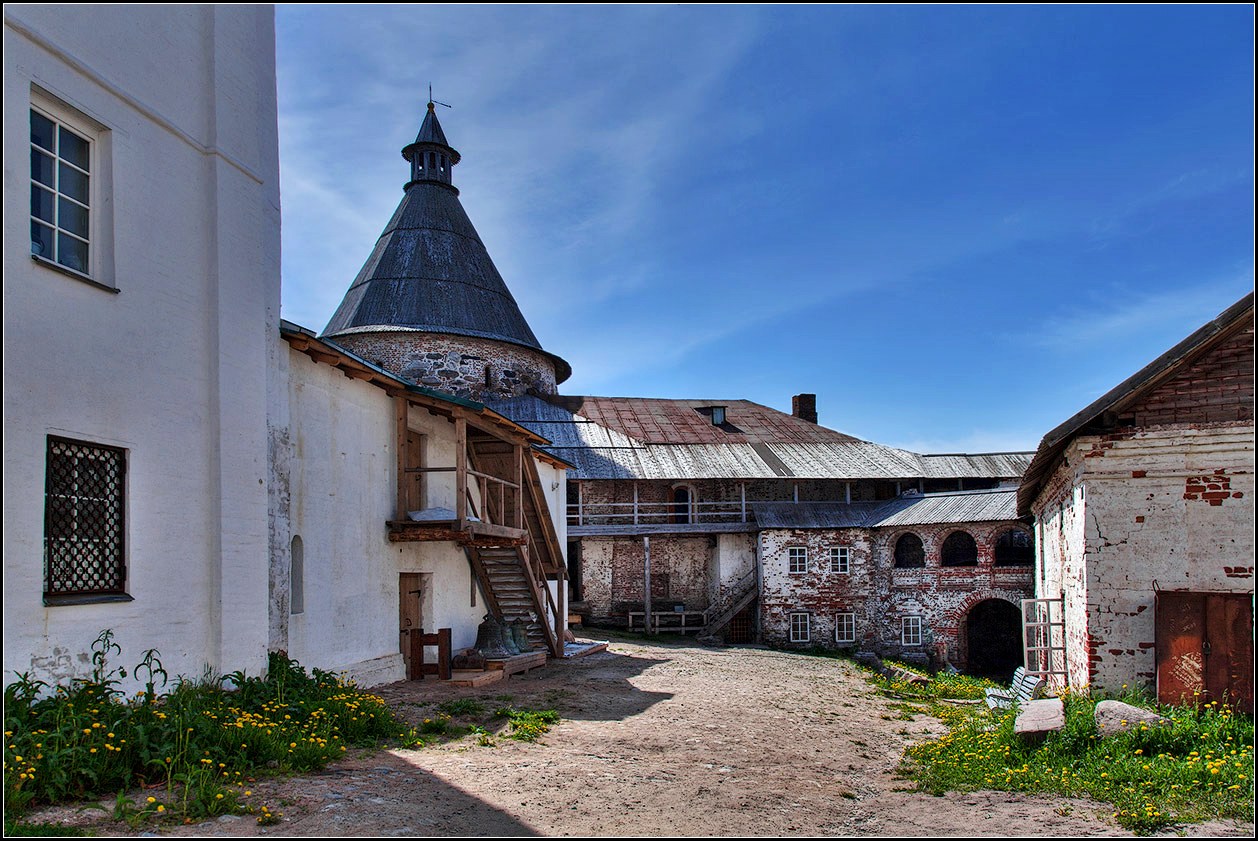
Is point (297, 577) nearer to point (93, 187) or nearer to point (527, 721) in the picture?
point (527, 721)

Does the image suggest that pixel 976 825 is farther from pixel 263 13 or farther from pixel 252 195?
pixel 263 13

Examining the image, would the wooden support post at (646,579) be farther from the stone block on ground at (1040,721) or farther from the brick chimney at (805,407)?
the stone block on ground at (1040,721)

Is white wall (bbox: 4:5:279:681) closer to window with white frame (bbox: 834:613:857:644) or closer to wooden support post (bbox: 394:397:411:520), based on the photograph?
wooden support post (bbox: 394:397:411:520)

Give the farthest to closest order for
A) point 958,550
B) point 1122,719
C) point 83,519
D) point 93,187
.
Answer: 1. point 958,550
2. point 1122,719
3. point 93,187
4. point 83,519

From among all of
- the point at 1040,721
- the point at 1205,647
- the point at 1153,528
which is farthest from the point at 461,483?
the point at 1205,647

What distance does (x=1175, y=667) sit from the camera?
30.5 feet

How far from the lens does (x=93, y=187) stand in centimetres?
800

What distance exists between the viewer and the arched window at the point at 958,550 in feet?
88.6

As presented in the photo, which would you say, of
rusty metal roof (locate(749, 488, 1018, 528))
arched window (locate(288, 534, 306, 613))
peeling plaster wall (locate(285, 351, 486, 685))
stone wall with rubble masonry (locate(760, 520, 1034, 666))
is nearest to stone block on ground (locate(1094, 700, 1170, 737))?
peeling plaster wall (locate(285, 351, 486, 685))

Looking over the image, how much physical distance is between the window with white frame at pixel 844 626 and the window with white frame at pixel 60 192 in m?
23.6

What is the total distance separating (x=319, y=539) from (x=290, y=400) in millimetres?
1723

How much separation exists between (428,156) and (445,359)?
26.7 feet

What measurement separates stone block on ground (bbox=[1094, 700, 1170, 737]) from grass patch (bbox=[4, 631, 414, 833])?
6208 mm

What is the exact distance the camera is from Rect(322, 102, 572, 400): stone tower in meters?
29.5
